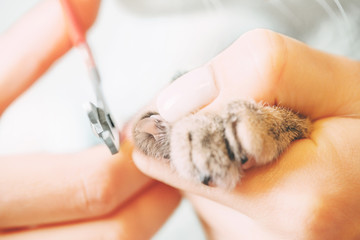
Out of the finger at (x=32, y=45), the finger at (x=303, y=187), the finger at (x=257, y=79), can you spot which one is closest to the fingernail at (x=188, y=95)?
the finger at (x=257, y=79)

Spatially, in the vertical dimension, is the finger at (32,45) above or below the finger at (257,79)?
above

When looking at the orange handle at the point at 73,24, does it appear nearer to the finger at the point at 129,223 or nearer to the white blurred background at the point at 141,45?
the white blurred background at the point at 141,45

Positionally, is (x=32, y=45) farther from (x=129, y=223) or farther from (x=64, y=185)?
(x=129, y=223)

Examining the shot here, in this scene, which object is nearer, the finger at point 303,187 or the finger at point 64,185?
the finger at point 303,187

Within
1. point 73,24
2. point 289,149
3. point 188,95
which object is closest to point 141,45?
point 73,24

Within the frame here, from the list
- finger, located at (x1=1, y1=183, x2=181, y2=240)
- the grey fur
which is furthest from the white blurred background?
the grey fur

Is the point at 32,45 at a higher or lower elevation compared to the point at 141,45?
higher
